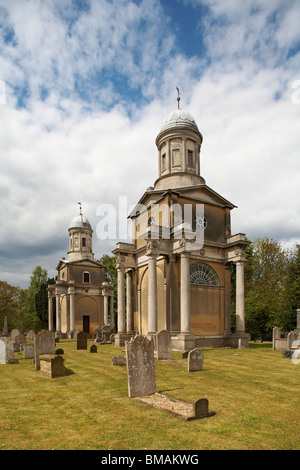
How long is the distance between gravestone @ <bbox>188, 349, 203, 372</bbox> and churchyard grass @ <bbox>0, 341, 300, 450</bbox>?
263mm

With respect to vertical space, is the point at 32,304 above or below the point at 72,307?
below

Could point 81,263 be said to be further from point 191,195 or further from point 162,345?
point 162,345

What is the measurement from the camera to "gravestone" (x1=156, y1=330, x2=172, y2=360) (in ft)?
49.8

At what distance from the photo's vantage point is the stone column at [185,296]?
19.1 meters

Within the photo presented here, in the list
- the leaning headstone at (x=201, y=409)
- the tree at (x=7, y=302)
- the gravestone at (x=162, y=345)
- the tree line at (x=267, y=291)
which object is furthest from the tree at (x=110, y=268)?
the leaning headstone at (x=201, y=409)

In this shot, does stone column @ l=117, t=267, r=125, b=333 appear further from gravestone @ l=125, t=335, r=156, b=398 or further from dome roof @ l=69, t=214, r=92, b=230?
dome roof @ l=69, t=214, r=92, b=230

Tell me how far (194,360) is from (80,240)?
1382 inches

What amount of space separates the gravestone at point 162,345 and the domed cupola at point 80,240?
3033 centimetres

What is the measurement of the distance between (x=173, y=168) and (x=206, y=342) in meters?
13.5

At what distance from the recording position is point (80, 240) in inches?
1774

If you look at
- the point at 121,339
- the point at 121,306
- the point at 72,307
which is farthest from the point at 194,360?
the point at 72,307

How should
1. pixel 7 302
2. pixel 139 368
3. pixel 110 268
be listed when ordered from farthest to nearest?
1. pixel 110 268
2. pixel 7 302
3. pixel 139 368

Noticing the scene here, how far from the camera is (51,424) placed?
651 cm

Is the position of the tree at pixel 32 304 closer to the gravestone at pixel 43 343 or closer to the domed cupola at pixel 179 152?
the domed cupola at pixel 179 152
